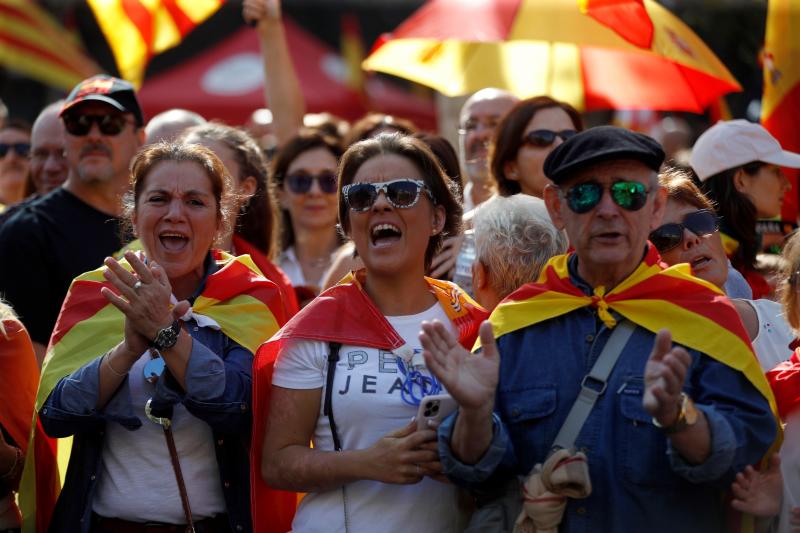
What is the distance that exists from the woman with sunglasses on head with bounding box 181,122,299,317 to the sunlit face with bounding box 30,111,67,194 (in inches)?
63.1

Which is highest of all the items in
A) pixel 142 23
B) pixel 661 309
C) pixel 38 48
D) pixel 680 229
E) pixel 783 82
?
pixel 38 48

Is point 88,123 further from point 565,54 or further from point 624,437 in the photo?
point 624,437

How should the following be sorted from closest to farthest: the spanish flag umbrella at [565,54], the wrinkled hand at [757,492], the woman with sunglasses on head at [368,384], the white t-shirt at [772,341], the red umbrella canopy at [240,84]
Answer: the wrinkled hand at [757,492] < the woman with sunglasses on head at [368,384] < the white t-shirt at [772,341] < the spanish flag umbrella at [565,54] < the red umbrella canopy at [240,84]

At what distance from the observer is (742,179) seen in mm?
5672

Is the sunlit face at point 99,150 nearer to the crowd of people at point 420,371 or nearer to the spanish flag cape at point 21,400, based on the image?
the crowd of people at point 420,371

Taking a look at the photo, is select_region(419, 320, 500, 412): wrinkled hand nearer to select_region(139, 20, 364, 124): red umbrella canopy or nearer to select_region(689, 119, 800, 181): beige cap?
select_region(689, 119, 800, 181): beige cap

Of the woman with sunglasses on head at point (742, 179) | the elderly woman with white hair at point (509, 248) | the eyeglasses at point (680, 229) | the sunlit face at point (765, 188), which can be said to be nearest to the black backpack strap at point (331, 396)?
the elderly woman with white hair at point (509, 248)

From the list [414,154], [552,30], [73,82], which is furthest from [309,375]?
[73,82]

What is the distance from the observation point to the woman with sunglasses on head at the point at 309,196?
6527 millimetres

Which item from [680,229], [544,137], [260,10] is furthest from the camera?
[260,10]

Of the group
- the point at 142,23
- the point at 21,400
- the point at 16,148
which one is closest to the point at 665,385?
the point at 21,400

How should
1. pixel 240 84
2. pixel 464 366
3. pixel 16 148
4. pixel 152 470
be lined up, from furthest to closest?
pixel 240 84
pixel 16 148
pixel 152 470
pixel 464 366

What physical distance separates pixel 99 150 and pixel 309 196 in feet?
3.98

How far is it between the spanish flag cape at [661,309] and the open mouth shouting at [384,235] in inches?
18.3
